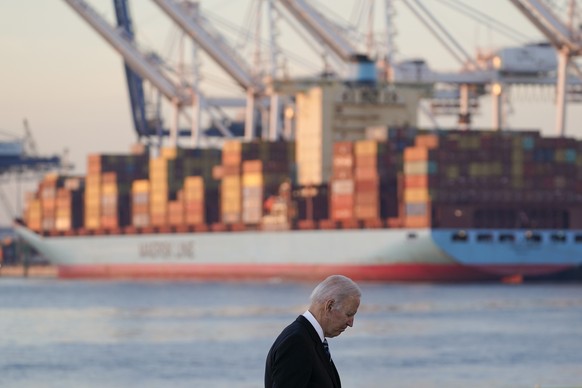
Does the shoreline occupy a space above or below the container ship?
below

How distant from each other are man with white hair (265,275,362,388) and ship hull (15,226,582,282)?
244 feet

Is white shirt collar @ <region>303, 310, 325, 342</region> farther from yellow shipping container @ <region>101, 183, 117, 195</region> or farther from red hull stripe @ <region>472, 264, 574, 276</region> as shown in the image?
yellow shipping container @ <region>101, 183, 117, 195</region>

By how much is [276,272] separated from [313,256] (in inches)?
157

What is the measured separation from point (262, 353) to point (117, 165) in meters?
71.1

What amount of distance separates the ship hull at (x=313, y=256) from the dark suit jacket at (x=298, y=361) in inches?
2932

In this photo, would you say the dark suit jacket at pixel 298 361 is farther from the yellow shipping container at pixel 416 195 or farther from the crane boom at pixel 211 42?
the crane boom at pixel 211 42

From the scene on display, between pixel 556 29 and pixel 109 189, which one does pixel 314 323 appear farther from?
pixel 109 189

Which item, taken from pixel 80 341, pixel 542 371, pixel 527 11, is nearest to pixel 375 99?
pixel 527 11

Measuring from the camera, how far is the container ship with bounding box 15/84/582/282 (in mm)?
81750

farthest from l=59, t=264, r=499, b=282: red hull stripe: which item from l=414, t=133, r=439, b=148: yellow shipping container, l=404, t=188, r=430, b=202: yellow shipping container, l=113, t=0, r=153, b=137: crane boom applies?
l=113, t=0, r=153, b=137: crane boom

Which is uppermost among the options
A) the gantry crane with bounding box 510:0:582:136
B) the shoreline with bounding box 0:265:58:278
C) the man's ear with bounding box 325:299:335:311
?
the gantry crane with bounding box 510:0:582:136

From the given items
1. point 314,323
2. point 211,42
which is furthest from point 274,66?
point 314,323

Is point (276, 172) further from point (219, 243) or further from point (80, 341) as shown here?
point (80, 341)

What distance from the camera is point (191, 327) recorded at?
154ft
